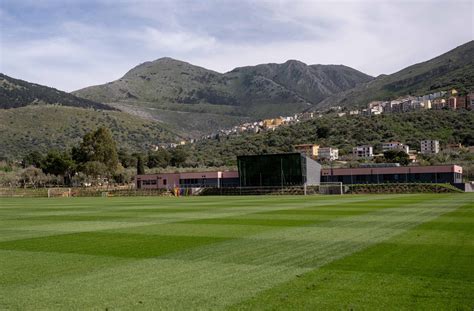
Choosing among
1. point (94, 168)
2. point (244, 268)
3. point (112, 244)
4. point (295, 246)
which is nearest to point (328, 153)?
point (94, 168)

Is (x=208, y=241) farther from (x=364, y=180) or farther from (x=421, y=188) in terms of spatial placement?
(x=364, y=180)

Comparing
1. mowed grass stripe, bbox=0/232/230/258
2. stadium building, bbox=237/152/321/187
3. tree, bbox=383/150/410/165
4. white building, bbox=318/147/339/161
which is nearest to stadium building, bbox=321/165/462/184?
stadium building, bbox=237/152/321/187

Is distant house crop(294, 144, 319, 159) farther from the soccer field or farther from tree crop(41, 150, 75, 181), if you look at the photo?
the soccer field

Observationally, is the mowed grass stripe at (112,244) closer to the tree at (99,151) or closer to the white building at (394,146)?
the tree at (99,151)

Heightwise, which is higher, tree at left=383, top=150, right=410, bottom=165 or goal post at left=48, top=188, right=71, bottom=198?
tree at left=383, top=150, right=410, bottom=165

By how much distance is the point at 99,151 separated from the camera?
109 metres

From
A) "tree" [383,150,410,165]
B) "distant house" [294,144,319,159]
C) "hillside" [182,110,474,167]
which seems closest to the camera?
"tree" [383,150,410,165]

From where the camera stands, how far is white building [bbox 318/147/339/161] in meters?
126

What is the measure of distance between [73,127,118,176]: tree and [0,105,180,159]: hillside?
139ft

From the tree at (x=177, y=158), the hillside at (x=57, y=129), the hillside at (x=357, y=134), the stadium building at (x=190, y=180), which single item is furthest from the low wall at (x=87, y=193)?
the hillside at (x=57, y=129)

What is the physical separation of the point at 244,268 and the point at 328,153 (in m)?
122

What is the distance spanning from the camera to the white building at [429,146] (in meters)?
124

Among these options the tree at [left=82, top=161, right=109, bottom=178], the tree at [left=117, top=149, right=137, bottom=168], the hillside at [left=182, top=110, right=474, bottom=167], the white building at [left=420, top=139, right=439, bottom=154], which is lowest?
the tree at [left=82, top=161, right=109, bottom=178]

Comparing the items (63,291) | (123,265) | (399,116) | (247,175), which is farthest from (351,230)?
(399,116)
